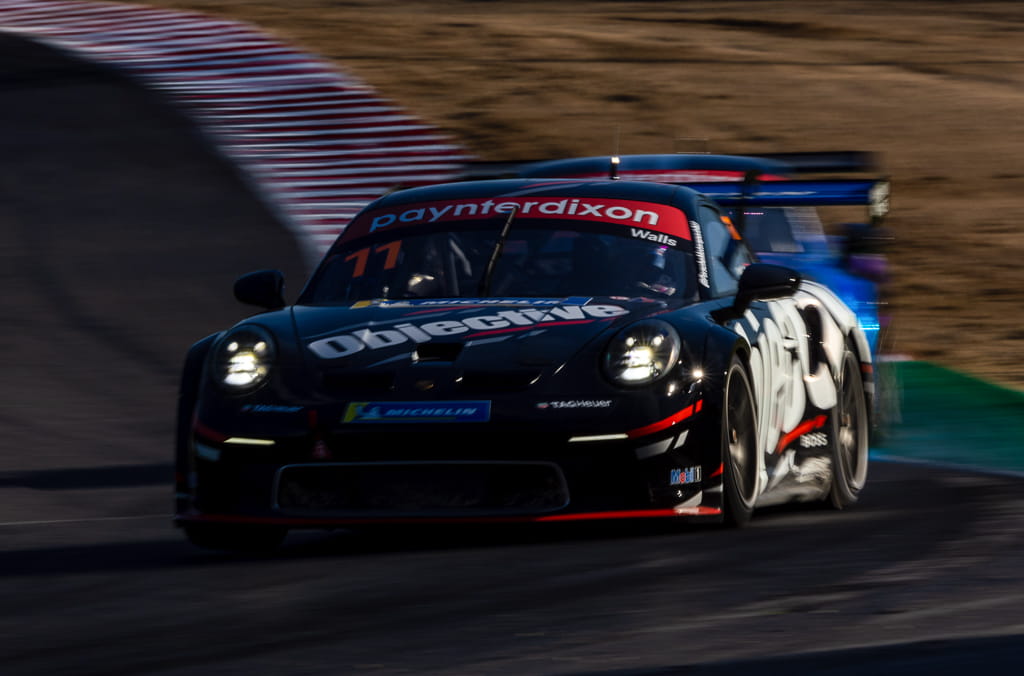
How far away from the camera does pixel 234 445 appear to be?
6.09 m

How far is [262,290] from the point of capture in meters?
6.86

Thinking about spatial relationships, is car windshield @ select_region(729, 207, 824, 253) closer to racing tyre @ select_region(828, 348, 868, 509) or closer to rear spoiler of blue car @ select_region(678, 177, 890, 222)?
rear spoiler of blue car @ select_region(678, 177, 890, 222)

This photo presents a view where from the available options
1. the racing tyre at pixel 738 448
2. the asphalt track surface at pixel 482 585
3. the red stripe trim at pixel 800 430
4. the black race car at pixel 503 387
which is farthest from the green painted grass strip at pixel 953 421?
the racing tyre at pixel 738 448

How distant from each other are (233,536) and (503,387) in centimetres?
100

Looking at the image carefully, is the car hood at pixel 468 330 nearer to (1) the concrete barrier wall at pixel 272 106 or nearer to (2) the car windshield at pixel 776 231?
(2) the car windshield at pixel 776 231

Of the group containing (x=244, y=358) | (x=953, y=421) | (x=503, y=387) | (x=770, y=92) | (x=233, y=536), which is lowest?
(x=770, y=92)

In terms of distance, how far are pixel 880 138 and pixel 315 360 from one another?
1834cm

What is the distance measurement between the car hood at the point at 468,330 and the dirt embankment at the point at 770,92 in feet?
28.7

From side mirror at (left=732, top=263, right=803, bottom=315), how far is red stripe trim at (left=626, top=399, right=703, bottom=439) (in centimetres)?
76

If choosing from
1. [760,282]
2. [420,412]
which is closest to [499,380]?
→ [420,412]

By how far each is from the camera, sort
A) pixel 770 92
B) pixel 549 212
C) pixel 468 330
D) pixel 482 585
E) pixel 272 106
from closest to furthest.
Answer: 1. pixel 482 585
2. pixel 468 330
3. pixel 549 212
4. pixel 272 106
5. pixel 770 92

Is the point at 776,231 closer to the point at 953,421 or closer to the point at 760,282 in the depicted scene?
the point at 953,421

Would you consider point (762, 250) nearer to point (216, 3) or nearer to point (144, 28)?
point (144, 28)

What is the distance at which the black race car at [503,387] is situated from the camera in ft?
19.4
